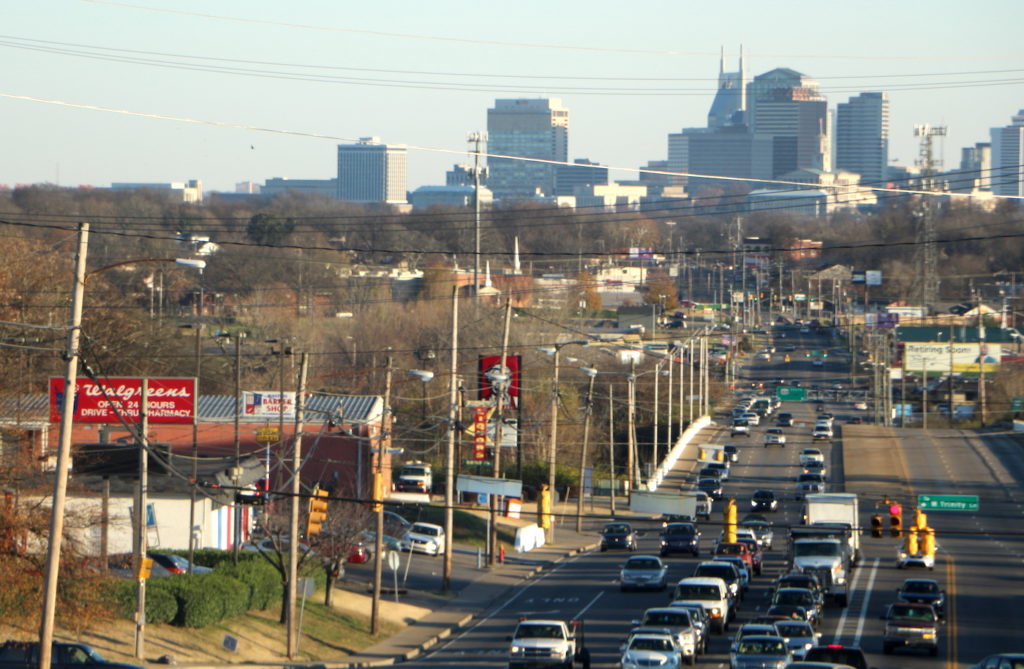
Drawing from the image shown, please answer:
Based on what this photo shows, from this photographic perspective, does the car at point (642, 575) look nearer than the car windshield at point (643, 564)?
Yes

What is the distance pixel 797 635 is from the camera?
30.8 meters

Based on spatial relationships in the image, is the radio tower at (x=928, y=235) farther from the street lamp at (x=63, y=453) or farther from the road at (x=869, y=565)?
the street lamp at (x=63, y=453)

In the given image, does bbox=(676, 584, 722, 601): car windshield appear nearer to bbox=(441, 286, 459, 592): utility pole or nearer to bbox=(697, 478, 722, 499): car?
bbox=(441, 286, 459, 592): utility pole

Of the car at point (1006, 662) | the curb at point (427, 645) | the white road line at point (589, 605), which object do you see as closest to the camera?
the car at point (1006, 662)

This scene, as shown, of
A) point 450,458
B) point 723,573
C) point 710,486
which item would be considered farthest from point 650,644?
point 710,486

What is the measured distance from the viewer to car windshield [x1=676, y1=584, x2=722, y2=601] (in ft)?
116

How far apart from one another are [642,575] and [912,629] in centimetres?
1117

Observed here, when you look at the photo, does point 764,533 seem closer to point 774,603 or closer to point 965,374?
point 774,603

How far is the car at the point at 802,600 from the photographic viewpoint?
113 feet

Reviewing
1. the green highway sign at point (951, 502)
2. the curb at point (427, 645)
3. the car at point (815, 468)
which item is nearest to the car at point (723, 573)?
the green highway sign at point (951, 502)

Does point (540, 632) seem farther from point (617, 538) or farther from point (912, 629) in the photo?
point (617, 538)

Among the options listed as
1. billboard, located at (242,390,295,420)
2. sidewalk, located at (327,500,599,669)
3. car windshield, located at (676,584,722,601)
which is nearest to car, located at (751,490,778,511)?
sidewalk, located at (327,500,599,669)

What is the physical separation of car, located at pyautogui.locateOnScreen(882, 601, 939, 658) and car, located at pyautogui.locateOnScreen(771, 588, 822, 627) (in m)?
2.71

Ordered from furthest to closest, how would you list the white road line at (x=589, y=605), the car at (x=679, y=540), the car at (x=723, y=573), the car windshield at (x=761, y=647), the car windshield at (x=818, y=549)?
the car at (x=679, y=540) → the car windshield at (x=818, y=549) → the car at (x=723, y=573) → the white road line at (x=589, y=605) → the car windshield at (x=761, y=647)
